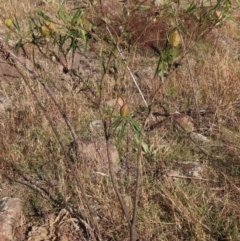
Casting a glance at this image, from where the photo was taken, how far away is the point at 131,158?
3203 mm

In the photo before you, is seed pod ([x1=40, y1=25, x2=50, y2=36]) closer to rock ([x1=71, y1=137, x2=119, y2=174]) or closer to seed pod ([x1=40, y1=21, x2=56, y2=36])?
seed pod ([x1=40, y1=21, x2=56, y2=36])

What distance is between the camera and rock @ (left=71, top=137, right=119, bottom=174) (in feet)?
9.80

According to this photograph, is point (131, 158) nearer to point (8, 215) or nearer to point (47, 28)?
point (8, 215)

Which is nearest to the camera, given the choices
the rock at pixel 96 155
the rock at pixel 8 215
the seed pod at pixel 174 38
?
the seed pod at pixel 174 38

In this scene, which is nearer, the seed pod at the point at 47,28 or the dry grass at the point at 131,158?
the seed pod at the point at 47,28

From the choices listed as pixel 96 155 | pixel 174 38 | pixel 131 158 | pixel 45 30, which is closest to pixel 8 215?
pixel 96 155

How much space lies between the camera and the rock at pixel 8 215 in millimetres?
2375

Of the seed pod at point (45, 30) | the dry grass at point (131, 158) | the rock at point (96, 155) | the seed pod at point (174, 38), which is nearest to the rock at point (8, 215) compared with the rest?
the dry grass at point (131, 158)

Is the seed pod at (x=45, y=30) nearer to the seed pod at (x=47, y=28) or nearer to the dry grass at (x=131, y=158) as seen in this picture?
the seed pod at (x=47, y=28)

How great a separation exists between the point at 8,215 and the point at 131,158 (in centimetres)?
105

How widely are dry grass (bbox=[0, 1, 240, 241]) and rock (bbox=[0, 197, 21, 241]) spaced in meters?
0.08

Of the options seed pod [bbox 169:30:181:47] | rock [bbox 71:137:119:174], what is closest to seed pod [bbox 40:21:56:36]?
seed pod [bbox 169:30:181:47]

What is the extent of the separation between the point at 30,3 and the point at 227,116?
456 cm

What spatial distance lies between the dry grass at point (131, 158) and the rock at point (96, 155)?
0.21ft
